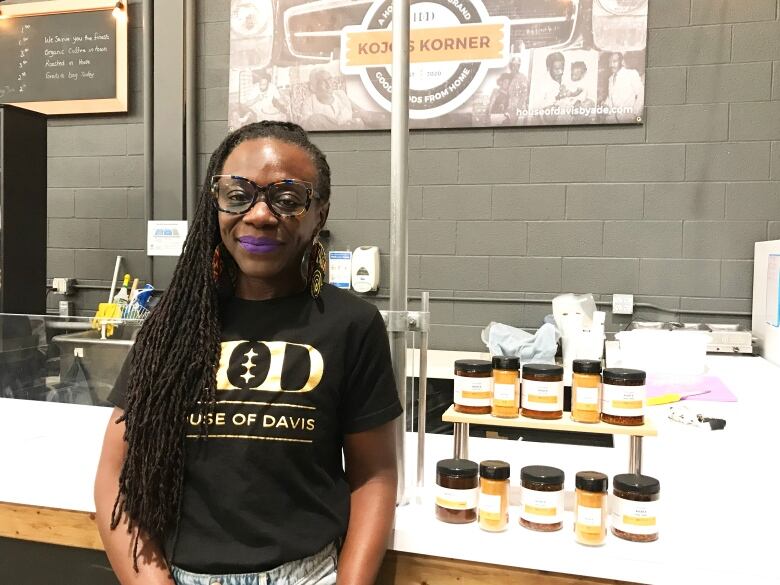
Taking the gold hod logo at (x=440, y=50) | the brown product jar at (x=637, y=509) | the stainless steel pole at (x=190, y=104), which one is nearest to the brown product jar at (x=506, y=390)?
the brown product jar at (x=637, y=509)

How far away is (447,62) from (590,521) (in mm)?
2744

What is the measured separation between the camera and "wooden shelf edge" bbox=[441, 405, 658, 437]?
102 centimetres

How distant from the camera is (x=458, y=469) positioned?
102cm

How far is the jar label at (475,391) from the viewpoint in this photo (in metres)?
1.08

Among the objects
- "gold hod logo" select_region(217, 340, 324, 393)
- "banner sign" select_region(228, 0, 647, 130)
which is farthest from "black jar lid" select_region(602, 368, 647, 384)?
"banner sign" select_region(228, 0, 647, 130)

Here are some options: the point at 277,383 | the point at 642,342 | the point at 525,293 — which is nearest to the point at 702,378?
the point at 642,342

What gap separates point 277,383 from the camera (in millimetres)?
911

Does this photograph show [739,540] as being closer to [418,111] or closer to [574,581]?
[574,581]

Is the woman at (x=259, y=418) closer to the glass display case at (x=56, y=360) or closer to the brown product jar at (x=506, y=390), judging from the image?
the brown product jar at (x=506, y=390)

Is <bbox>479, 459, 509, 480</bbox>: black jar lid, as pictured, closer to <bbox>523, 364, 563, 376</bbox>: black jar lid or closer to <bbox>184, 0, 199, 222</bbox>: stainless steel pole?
<bbox>523, 364, 563, 376</bbox>: black jar lid

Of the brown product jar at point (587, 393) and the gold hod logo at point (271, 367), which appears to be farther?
the brown product jar at point (587, 393)

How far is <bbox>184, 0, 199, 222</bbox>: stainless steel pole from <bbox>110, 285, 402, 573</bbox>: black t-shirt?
9.29ft

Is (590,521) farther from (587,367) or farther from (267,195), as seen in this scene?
(267,195)

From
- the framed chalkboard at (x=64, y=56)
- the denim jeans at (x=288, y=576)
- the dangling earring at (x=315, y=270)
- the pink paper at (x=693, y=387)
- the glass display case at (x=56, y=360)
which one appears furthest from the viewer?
the framed chalkboard at (x=64, y=56)
